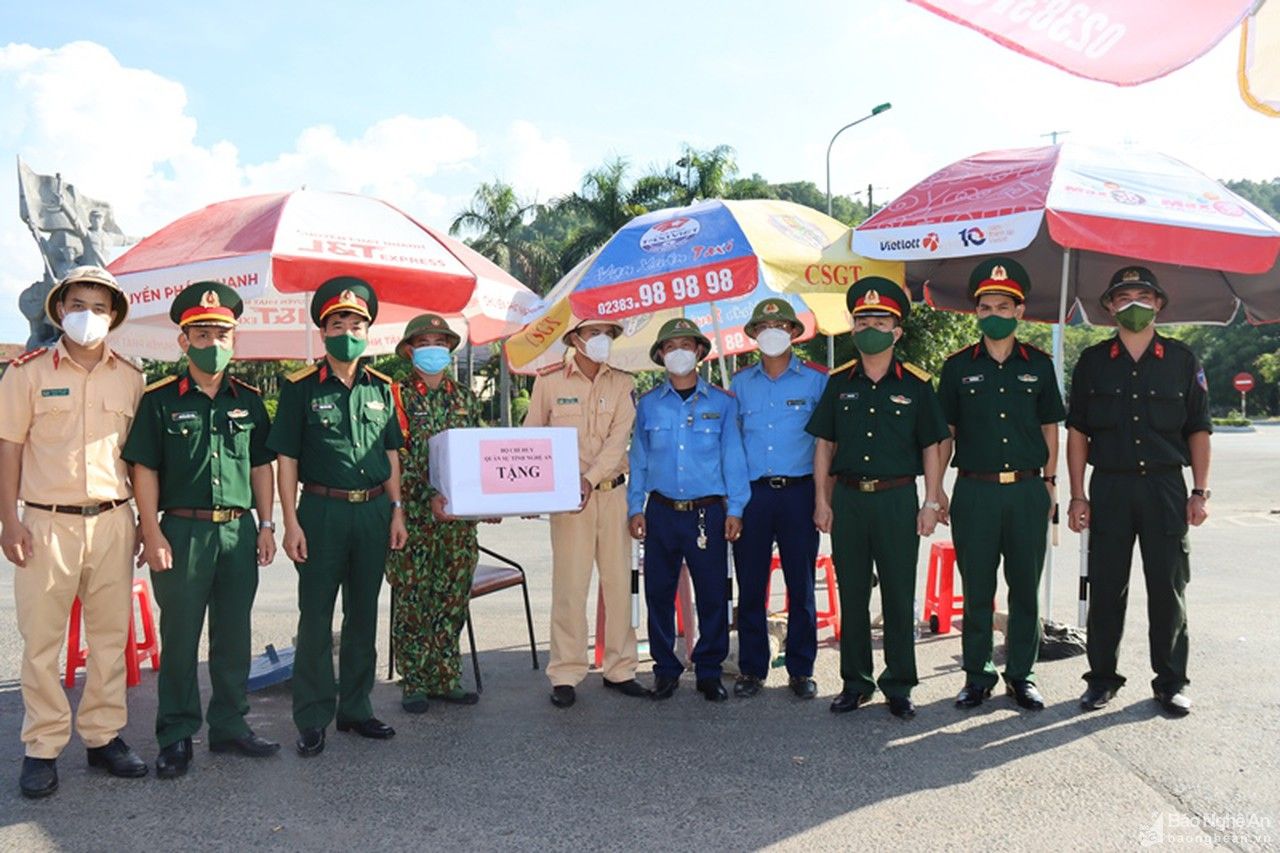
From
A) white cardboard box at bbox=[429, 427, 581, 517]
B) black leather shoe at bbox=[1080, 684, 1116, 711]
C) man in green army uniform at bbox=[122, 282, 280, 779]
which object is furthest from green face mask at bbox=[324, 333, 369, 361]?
black leather shoe at bbox=[1080, 684, 1116, 711]

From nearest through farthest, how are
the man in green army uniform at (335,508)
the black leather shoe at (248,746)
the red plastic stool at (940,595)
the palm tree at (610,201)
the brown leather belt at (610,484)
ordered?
the black leather shoe at (248,746), the man in green army uniform at (335,508), the brown leather belt at (610,484), the red plastic stool at (940,595), the palm tree at (610,201)

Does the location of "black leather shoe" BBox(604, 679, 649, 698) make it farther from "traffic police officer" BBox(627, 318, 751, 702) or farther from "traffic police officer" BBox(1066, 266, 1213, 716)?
"traffic police officer" BBox(1066, 266, 1213, 716)

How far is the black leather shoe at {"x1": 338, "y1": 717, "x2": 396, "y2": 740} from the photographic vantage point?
4.82m

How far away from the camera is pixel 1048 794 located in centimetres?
398

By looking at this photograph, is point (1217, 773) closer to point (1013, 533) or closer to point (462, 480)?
point (1013, 533)

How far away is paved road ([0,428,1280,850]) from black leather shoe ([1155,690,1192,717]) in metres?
0.07

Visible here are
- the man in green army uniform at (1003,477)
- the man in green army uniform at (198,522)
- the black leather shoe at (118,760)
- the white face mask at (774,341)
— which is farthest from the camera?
the white face mask at (774,341)

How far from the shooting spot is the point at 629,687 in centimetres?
555

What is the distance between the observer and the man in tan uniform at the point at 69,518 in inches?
164

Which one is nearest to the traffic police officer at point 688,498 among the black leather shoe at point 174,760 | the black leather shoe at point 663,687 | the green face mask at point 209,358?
the black leather shoe at point 663,687

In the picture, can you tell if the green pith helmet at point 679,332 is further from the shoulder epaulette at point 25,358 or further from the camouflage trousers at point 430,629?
the shoulder epaulette at point 25,358

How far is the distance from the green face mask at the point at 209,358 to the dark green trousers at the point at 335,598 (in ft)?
2.49

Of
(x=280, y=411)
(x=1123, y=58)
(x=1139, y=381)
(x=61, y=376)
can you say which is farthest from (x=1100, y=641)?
(x=61, y=376)

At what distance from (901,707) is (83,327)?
4.35 meters
